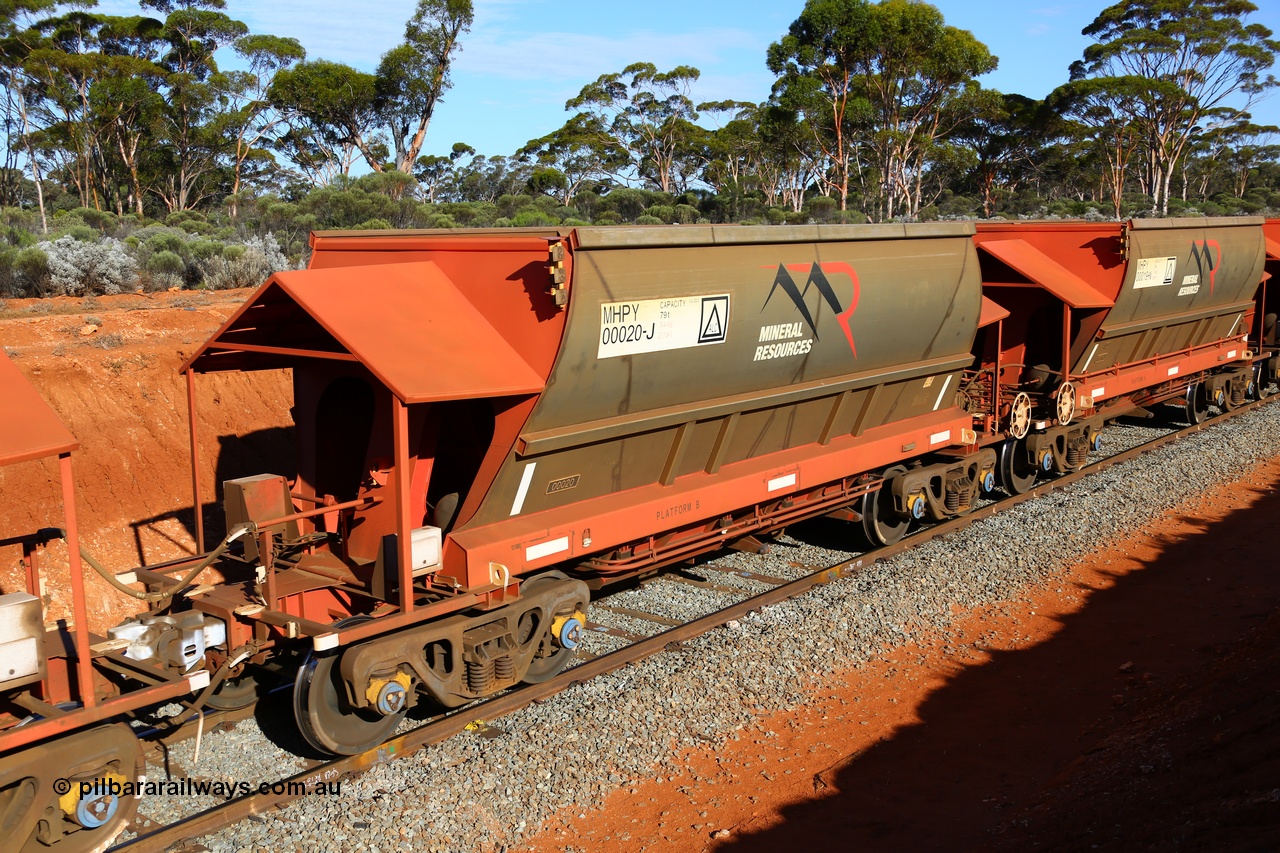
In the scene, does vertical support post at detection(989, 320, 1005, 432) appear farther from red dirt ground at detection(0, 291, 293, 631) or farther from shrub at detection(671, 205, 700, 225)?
shrub at detection(671, 205, 700, 225)

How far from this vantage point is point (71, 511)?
201 inches

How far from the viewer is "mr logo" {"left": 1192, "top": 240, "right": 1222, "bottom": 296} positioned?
15.2 metres

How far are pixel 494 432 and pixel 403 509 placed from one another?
1.01 meters

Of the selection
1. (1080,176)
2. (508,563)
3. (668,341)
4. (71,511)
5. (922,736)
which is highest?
(1080,176)

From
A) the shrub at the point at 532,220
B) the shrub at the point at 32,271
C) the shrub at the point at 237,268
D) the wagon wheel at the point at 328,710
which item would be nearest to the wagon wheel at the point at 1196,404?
the wagon wheel at the point at 328,710

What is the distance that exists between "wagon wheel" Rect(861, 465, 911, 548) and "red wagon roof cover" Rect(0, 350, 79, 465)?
7.87 meters

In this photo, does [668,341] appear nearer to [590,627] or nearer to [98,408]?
[590,627]

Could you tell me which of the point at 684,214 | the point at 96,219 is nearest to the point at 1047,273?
the point at 96,219

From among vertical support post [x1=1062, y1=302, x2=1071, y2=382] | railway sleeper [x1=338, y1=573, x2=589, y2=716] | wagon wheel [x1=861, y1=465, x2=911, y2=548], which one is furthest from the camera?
vertical support post [x1=1062, y1=302, x2=1071, y2=382]

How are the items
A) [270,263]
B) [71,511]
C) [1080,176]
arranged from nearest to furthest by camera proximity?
1. [71,511]
2. [270,263]
3. [1080,176]

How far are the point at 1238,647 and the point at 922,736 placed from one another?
294cm

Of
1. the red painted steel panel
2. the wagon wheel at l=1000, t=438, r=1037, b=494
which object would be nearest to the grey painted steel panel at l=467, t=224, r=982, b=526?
the red painted steel panel

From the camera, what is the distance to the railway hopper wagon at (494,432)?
646 cm

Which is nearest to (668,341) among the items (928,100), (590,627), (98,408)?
(590,627)
